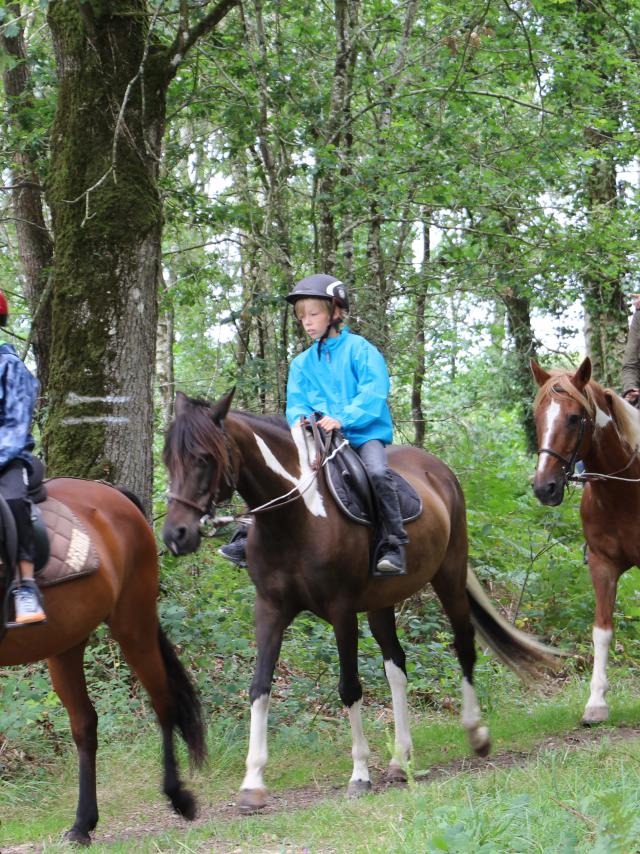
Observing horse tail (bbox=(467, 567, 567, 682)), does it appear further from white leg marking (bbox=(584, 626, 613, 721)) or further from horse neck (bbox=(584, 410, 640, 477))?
horse neck (bbox=(584, 410, 640, 477))

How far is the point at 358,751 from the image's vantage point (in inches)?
229

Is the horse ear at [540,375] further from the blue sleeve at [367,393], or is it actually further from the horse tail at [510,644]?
the horse tail at [510,644]

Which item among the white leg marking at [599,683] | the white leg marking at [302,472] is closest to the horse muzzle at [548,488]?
the white leg marking at [599,683]

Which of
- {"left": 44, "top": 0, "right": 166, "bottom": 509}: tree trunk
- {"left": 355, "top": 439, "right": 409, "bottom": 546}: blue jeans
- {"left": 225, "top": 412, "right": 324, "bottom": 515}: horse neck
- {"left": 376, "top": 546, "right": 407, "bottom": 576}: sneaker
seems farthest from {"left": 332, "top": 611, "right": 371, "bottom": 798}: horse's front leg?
{"left": 44, "top": 0, "right": 166, "bottom": 509}: tree trunk

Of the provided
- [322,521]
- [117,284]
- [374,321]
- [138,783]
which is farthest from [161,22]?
[138,783]

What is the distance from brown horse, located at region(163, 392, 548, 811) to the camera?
4.85 meters

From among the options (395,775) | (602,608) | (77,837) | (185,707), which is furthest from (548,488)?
(77,837)

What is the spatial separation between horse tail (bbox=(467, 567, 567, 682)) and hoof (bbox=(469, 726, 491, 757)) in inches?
33.8

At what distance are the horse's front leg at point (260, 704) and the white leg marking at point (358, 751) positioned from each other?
691 millimetres

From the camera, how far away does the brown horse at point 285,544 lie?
4.85 meters

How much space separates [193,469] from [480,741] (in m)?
3.21

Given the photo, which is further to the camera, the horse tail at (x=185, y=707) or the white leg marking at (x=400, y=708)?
the white leg marking at (x=400, y=708)

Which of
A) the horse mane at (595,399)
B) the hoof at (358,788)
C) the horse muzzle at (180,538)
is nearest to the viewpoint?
the horse muzzle at (180,538)

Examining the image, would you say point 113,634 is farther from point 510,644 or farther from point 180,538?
point 510,644
